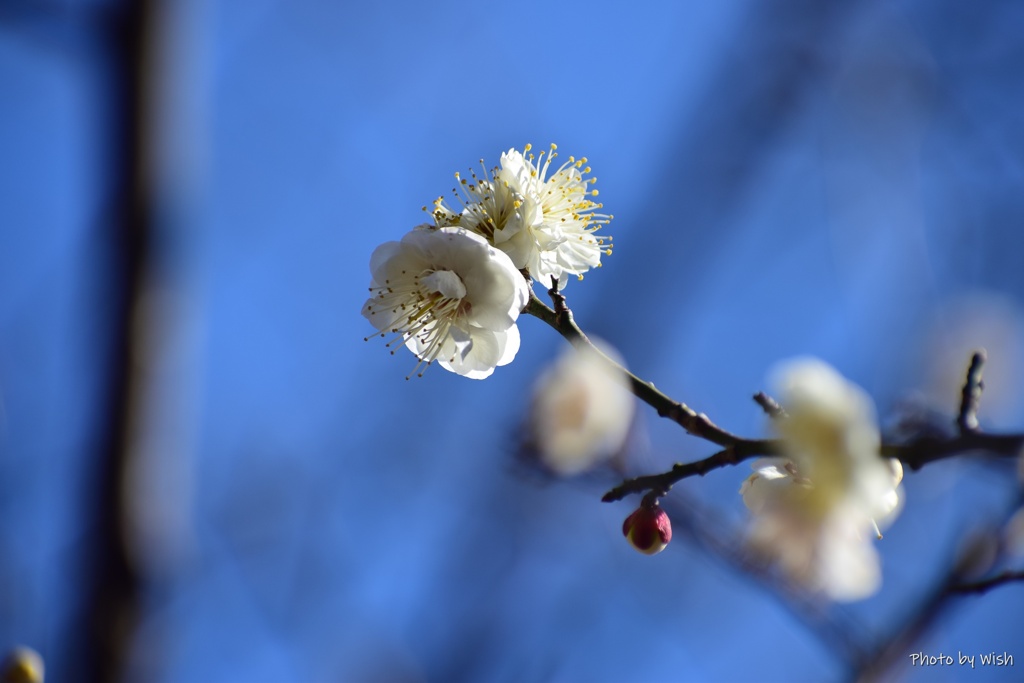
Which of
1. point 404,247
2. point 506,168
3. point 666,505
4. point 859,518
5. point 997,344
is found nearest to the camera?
point 859,518

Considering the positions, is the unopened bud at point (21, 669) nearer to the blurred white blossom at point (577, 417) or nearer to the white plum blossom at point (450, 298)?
the white plum blossom at point (450, 298)

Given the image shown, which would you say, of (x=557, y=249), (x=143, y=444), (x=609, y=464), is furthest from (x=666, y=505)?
(x=143, y=444)

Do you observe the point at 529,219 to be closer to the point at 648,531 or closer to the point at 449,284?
the point at 449,284

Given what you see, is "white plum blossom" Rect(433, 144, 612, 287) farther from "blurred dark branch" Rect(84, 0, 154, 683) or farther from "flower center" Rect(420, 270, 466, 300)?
"blurred dark branch" Rect(84, 0, 154, 683)

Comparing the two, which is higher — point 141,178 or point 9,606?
point 141,178

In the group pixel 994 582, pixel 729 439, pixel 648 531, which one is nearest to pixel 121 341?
pixel 648 531

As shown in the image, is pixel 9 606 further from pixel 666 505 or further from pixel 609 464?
pixel 666 505
